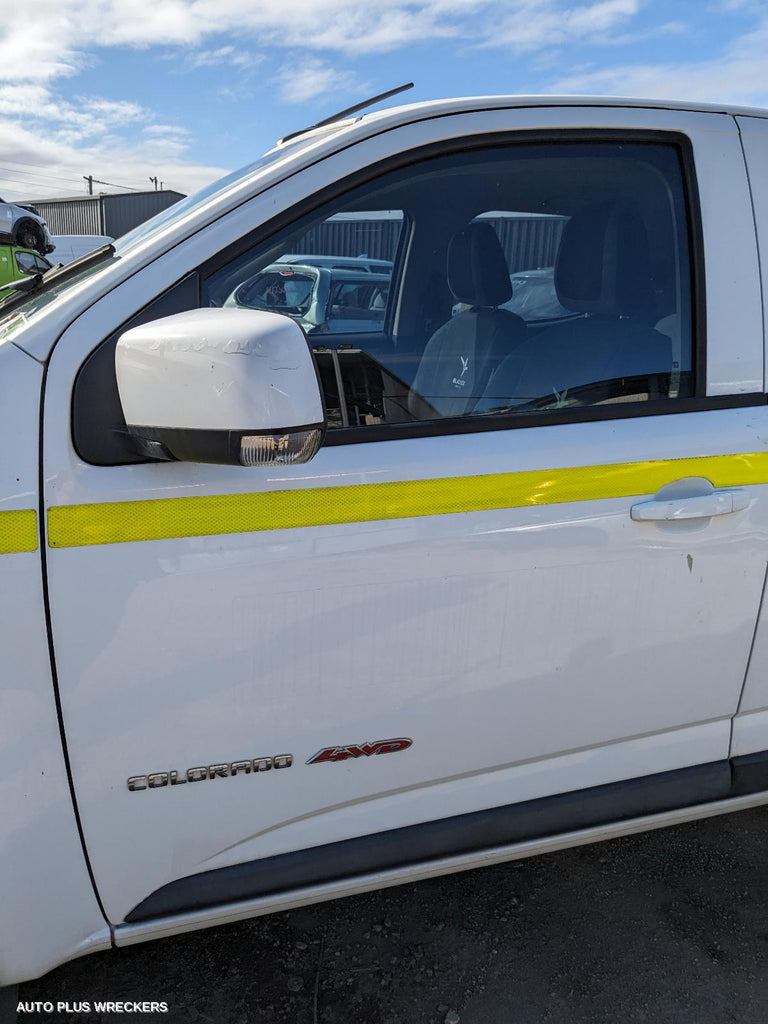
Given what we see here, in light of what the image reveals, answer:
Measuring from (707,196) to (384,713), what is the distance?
123 centimetres

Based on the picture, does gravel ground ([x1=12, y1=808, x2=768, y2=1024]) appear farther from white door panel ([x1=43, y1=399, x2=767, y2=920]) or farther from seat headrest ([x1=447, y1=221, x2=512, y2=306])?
seat headrest ([x1=447, y1=221, x2=512, y2=306])

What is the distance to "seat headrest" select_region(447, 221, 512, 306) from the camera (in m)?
1.93

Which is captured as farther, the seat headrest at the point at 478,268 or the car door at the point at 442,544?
the seat headrest at the point at 478,268

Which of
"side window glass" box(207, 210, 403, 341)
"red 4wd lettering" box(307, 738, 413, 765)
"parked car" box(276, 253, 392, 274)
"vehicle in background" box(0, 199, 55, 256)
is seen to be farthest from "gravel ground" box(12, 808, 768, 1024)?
"vehicle in background" box(0, 199, 55, 256)

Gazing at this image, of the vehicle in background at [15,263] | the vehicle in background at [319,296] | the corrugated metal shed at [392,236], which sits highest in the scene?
the vehicle in background at [15,263]

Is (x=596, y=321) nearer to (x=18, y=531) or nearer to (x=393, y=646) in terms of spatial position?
(x=393, y=646)

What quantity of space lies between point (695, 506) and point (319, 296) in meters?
0.89

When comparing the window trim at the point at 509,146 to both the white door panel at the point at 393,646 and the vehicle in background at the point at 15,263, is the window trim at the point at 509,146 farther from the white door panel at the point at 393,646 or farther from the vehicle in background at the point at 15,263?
the vehicle in background at the point at 15,263

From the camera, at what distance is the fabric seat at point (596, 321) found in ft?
5.98

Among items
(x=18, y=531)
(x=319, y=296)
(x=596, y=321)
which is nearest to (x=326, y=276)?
(x=319, y=296)

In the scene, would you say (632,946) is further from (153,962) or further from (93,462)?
(93,462)

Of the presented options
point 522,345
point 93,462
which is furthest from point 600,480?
point 93,462

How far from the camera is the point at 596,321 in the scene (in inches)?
76.2

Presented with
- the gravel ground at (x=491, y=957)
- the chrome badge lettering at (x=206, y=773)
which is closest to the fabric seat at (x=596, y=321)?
the chrome badge lettering at (x=206, y=773)
